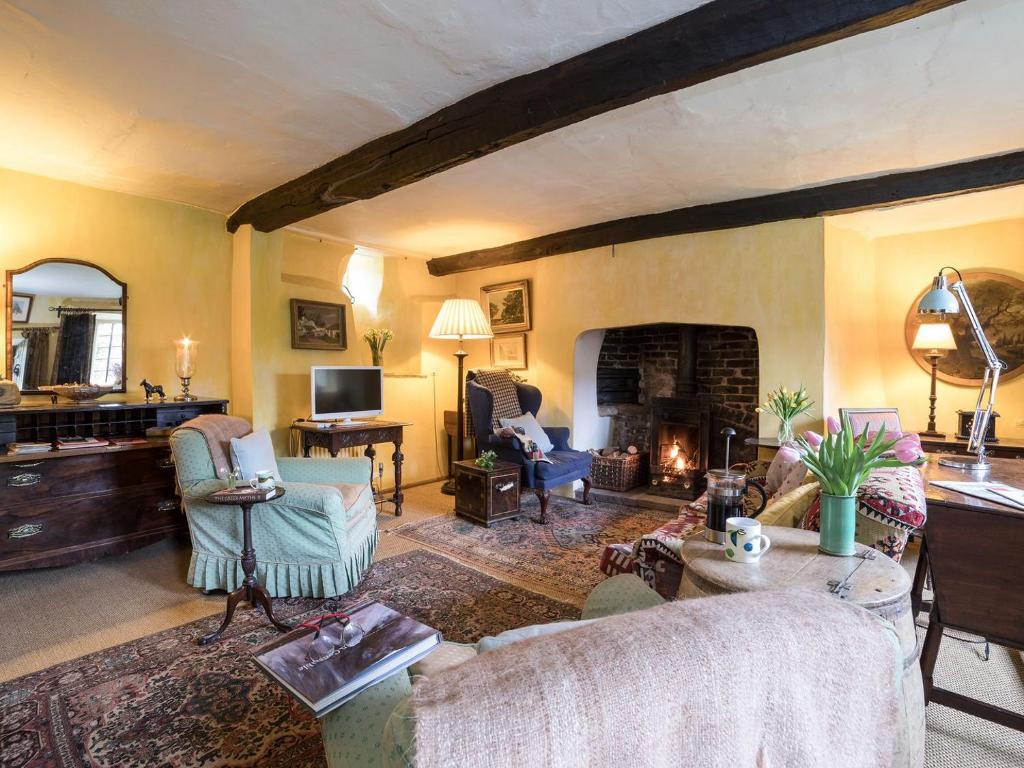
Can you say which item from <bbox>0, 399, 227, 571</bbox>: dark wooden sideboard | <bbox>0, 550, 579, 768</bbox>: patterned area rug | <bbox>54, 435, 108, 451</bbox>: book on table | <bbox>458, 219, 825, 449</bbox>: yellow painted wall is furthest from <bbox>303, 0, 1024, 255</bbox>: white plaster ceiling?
<bbox>0, 550, 579, 768</bbox>: patterned area rug

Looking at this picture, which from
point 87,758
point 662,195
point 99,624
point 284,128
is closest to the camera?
point 87,758

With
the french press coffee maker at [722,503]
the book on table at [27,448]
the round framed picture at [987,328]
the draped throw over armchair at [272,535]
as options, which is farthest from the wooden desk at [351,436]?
the round framed picture at [987,328]

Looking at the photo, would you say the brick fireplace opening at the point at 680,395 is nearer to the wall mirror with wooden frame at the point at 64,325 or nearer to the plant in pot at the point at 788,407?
the plant in pot at the point at 788,407

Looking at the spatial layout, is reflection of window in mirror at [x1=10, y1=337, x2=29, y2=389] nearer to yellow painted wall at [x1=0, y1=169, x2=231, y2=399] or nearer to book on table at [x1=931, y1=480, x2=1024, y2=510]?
yellow painted wall at [x1=0, y1=169, x2=231, y2=399]

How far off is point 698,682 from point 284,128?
296 centimetres

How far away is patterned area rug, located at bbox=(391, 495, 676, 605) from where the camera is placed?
116 inches

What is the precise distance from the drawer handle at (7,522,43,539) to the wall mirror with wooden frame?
0.88 metres

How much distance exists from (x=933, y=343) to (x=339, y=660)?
4.66m

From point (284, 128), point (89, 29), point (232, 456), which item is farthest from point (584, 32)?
point (232, 456)

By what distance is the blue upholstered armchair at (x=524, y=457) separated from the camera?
13.3 feet

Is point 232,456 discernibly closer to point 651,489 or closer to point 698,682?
point 698,682

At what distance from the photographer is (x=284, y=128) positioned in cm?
260

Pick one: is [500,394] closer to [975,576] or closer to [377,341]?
[377,341]

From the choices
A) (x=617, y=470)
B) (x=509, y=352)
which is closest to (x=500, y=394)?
(x=509, y=352)
